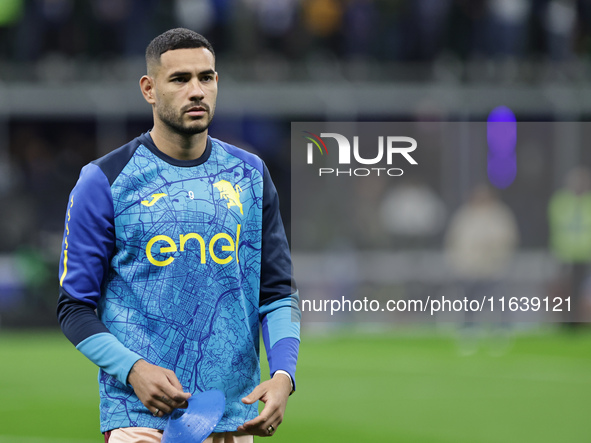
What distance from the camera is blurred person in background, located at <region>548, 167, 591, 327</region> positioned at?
18.5m

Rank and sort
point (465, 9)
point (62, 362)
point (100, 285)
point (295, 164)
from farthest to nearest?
point (465, 9) → point (295, 164) → point (62, 362) → point (100, 285)

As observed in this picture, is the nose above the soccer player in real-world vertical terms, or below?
above

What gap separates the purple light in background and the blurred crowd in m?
1.24

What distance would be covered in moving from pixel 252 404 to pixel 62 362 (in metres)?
11.9

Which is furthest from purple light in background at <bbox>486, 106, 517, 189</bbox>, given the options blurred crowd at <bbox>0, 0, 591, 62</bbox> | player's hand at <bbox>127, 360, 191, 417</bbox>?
player's hand at <bbox>127, 360, 191, 417</bbox>

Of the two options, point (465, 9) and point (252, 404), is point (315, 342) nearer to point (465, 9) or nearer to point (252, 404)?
point (465, 9)

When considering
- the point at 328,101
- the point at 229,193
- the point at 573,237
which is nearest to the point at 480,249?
the point at 573,237

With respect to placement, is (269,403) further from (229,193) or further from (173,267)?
(229,193)

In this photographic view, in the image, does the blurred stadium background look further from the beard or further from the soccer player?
the beard

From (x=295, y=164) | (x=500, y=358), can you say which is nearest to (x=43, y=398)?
(x=500, y=358)

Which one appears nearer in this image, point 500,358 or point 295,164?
point 500,358

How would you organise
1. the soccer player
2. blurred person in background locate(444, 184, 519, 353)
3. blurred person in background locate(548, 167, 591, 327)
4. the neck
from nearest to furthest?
the soccer player < the neck < blurred person in background locate(444, 184, 519, 353) < blurred person in background locate(548, 167, 591, 327)

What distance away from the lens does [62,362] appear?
15078 millimetres

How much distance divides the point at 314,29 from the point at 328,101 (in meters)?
1.57
